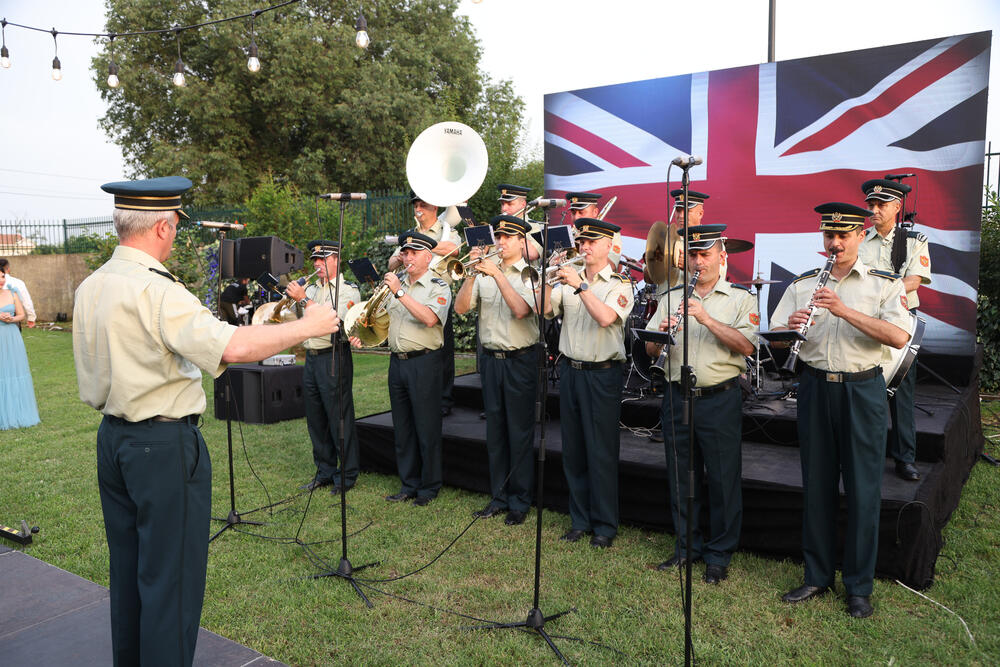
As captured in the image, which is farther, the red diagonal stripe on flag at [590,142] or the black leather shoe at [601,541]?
the red diagonal stripe on flag at [590,142]

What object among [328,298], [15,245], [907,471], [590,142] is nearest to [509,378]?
[328,298]

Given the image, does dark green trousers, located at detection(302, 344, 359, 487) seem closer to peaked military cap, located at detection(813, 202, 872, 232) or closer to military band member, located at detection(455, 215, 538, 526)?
military band member, located at detection(455, 215, 538, 526)

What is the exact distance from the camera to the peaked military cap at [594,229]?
14.9 ft

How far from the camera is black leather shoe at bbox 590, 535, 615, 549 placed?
15.0 ft

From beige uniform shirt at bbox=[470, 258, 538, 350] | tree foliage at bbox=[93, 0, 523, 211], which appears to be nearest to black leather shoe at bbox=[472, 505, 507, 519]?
beige uniform shirt at bbox=[470, 258, 538, 350]

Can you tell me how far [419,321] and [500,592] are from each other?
2.19 meters

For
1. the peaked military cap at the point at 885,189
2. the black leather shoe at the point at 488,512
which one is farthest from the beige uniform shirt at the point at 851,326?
the black leather shoe at the point at 488,512

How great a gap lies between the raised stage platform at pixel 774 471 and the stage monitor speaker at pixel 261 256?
5.40 feet

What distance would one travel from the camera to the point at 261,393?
26.7 feet

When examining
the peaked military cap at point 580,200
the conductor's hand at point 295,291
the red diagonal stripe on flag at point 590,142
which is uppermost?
the red diagonal stripe on flag at point 590,142

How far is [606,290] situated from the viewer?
4.63 metres

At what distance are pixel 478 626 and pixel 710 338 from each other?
6.90 ft

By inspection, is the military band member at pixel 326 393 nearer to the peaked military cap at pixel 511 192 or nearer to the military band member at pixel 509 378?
the military band member at pixel 509 378

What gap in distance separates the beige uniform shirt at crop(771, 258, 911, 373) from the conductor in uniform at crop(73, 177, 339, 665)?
8.64 ft
